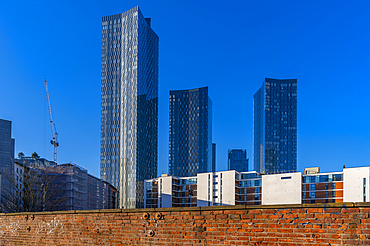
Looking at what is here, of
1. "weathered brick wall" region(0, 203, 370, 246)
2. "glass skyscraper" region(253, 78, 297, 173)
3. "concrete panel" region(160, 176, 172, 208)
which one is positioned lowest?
"concrete panel" region(160, 176, 172, 208)

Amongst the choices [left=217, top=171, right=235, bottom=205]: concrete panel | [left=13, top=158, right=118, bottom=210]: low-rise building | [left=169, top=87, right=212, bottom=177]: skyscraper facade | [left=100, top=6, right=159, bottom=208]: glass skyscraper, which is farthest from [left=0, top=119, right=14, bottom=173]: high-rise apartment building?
[left=169, top=87, right=212, bottom=177]: skyscraper facade

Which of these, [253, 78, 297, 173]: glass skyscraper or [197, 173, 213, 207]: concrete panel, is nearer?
[197, 173, 213, 207]: concrete panel

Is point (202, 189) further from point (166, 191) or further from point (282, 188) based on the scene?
point (282, 188)

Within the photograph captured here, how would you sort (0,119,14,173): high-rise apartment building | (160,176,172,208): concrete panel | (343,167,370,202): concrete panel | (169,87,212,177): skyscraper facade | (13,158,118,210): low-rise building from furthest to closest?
(169,87,212,177): skyscraper facade
(0,119,14,173): high-rise apartment building
(160,176,172,208): concrete panel
(343,167,370,202): concrete panel
(13,158,118,210): low-rise building

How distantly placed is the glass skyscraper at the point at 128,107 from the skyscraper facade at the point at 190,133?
41.3 metres

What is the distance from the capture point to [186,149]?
186 metres

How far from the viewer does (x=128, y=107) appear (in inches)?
5187

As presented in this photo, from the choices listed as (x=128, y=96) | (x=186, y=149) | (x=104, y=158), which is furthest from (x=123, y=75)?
(x=186, y=149)

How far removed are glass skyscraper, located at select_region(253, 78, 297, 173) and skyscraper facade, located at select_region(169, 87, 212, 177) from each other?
3386 centimetres

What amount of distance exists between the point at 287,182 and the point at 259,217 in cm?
7995

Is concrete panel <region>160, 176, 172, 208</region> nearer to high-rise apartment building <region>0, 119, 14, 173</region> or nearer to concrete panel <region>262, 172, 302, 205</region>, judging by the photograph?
concrete panel <region>262, 172, 302, 205</region>

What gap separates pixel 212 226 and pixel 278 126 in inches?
6732

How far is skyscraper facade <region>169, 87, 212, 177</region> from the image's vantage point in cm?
18288

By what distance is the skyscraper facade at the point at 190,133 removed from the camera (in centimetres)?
18288
